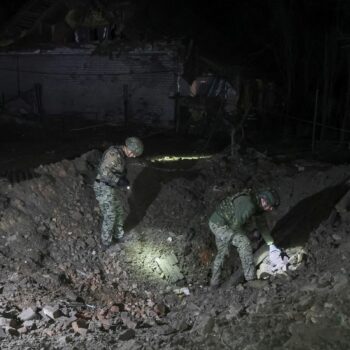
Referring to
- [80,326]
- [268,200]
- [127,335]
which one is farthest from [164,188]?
[127,335]

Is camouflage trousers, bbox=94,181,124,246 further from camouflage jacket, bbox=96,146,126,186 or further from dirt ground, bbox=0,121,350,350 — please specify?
dirt ground, bbox=0,121,350,350

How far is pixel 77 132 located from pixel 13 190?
35.4ft

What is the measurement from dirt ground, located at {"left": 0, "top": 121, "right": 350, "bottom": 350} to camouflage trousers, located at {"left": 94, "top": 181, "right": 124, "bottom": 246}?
10.3 inches

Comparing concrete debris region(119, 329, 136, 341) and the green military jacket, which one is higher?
the green military jacket

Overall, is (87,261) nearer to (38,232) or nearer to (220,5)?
(38,232)

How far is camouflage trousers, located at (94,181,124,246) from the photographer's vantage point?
303 inches

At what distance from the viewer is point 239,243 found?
6617 millimetres

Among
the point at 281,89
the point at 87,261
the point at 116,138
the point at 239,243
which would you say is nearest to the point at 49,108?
the point at 116,138

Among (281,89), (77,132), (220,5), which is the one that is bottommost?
(77,132)

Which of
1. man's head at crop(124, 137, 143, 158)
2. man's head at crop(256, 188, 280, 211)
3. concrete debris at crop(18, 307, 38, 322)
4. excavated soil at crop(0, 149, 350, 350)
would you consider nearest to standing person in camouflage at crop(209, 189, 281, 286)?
man's head at crop(256, 188, 280, 211)

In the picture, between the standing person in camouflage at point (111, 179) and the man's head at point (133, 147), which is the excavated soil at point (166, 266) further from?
the man's head at point (133, 147)

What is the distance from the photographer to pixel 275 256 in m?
6.65

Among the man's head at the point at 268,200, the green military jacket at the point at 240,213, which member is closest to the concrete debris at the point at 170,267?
the green military jacket at the point at 240,213

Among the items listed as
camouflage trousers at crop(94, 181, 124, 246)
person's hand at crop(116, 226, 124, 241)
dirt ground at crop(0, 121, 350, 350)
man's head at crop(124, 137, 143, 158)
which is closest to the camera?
dirt ground at crop(0, 121, 350, 350)
